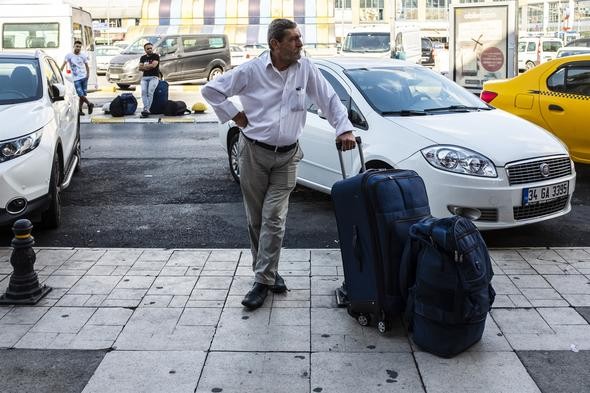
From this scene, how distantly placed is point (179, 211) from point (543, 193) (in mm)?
3648

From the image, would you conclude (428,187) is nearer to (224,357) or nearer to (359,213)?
(359,213)

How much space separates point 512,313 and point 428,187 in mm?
1566

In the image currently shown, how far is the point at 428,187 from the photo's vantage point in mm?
5867

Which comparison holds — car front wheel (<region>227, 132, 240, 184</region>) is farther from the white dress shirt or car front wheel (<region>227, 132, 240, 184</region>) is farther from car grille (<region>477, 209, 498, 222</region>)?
the white dress shirt

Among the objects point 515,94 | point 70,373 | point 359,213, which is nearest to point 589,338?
point 359,213

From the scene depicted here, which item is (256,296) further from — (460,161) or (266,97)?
(460,161)

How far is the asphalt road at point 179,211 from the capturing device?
6.42 m

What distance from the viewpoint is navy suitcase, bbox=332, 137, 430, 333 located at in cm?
407

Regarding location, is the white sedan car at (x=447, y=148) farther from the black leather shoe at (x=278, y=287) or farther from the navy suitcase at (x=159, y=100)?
the navy suitcase at (x=159, y=100)

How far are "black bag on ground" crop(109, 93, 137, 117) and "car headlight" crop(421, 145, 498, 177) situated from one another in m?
11.5

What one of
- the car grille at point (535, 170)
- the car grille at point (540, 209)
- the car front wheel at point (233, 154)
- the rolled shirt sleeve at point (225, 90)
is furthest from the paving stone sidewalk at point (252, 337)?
the car front wheel at point (233, 154)

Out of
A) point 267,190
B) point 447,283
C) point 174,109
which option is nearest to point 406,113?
point 267,190

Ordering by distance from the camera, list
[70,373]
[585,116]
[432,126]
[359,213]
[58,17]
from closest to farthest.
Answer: [70,373], [359,213], [432,126], [585,116], [58,17]

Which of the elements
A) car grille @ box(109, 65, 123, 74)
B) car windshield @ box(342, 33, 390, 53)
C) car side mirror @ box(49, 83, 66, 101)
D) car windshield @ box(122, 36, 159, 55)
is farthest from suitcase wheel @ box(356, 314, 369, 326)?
car windshield @ box(342, 33, 390, 53)
